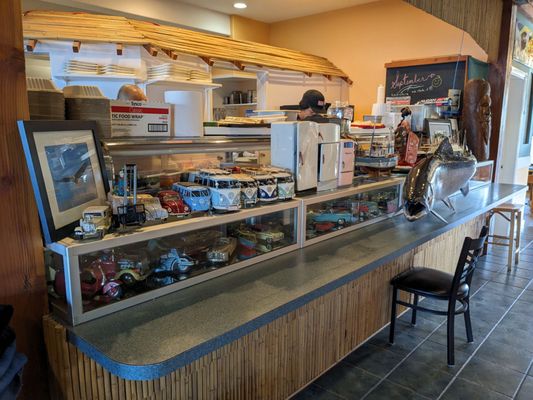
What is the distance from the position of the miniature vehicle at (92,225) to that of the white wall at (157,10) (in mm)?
4422

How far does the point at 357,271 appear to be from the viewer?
6.12 ft

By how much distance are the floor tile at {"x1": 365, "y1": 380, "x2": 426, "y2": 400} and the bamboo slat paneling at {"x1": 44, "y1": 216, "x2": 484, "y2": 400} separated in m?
0.30

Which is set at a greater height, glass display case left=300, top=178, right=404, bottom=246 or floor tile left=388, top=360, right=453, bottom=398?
glass display case left=300, top=178, right=404, bottom=246

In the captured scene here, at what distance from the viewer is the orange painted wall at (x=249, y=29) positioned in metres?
6.62

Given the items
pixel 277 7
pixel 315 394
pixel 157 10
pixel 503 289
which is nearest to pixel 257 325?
pixel 315 394

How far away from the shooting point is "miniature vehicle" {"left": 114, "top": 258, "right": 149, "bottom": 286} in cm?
144

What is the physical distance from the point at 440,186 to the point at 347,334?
1154mm

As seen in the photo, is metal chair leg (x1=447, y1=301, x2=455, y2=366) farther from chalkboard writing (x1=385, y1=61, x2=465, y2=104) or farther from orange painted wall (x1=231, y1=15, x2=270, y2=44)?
orange painted wall (x1=231, y1=15, x2=270, y2=44)

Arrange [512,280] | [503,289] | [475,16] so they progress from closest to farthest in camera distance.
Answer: [475,16], [503,289], [512,280]

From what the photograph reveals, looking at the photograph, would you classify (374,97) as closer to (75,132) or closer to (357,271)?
(357,271)

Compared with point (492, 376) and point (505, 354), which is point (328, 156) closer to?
point (492, 376)

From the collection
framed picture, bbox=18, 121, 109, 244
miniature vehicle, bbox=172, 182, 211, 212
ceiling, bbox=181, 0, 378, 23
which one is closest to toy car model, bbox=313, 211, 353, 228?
miniature vehicle, bbox=172, 182, 211, 212

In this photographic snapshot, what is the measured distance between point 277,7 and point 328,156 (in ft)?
15.8

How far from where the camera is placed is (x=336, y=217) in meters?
2.41
